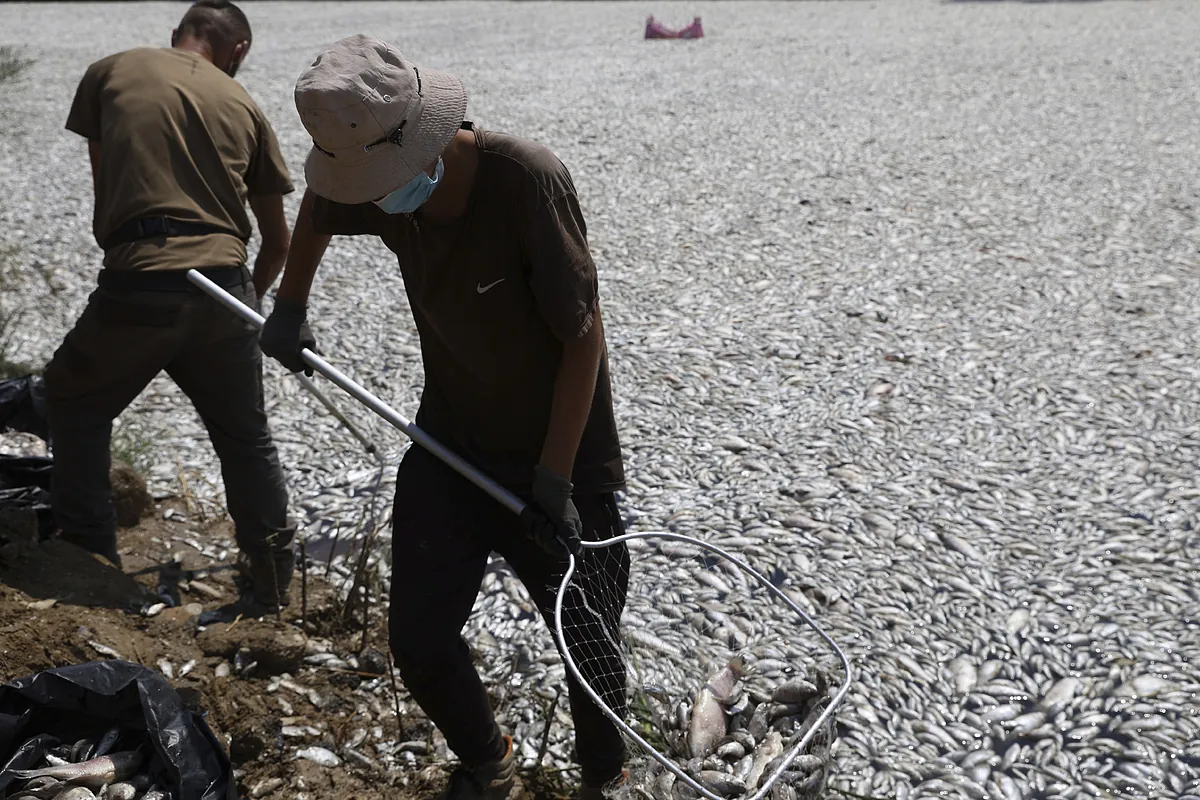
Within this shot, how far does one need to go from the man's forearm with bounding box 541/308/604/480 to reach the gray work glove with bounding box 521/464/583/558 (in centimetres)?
3

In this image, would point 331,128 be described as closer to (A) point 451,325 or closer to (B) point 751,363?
(A) point 451,325

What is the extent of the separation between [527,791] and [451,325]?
4.34ft

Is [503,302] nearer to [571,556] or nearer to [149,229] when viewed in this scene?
[571,556]

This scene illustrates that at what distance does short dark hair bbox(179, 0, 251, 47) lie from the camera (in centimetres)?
353

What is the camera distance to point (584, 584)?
2633 millimetres

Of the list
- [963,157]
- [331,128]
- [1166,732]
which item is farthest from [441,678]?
[963,157]

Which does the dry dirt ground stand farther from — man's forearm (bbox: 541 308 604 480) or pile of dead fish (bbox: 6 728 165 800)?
man's forearm (bbox: 541 308 604 480)

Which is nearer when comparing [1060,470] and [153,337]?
[153,337]

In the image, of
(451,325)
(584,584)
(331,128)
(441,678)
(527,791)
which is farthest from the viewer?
(527,791)

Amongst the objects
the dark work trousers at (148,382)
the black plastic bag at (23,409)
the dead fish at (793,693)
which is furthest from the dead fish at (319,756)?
the black plastic bag at (23,409)

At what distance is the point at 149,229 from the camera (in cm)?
324

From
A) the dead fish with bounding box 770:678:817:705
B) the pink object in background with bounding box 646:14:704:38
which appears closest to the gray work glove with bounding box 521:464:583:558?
the dead fish with bounding box 770:678:817:705

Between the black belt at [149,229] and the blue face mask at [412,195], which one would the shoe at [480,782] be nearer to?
the blue face mask at [412,195]

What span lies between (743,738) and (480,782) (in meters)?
0.63
